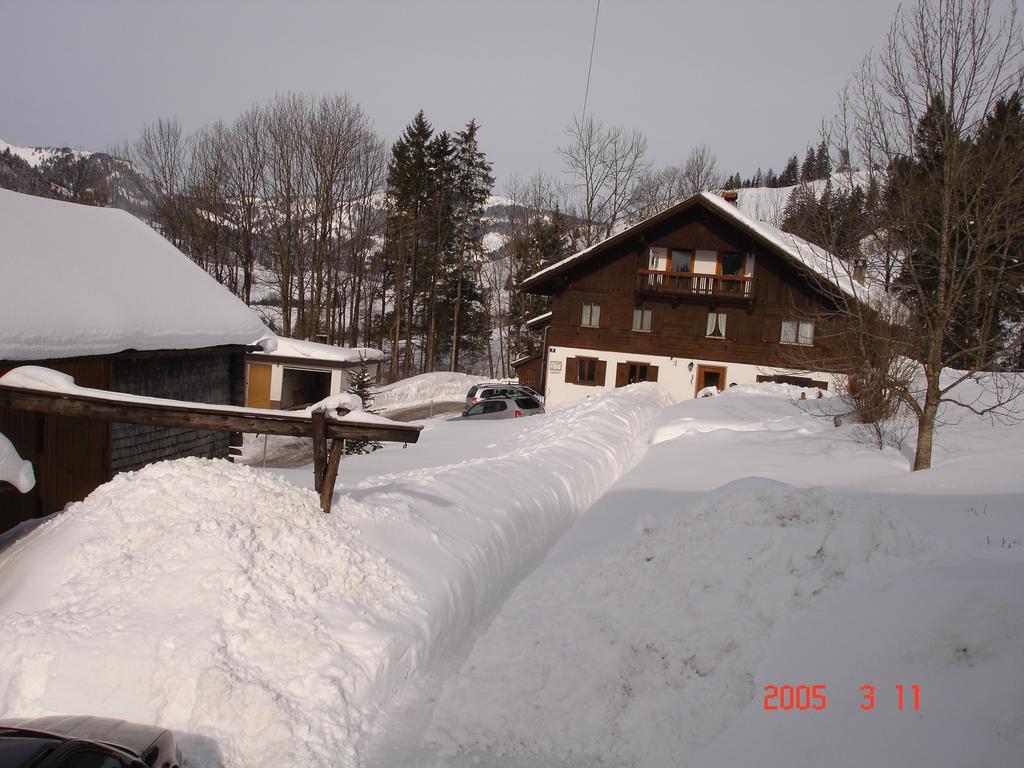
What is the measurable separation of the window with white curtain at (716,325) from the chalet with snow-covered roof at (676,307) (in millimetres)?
48

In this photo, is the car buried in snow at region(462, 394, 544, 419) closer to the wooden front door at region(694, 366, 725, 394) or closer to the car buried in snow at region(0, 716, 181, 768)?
the wooden front door at region(694, 366, 725, 394)

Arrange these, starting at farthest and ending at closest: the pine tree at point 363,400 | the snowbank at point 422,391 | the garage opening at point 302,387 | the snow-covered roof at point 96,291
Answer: the snowbank at point 422,391 → the garage opening at point 302,387 → the pine tree at point 363,400 → the snow-covered roof at point 96,291

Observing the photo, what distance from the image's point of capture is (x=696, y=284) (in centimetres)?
3188

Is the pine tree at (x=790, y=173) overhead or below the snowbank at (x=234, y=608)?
overhead

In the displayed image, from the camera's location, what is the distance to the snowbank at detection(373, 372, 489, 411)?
3500cm

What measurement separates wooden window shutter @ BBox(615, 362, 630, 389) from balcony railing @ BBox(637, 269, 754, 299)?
372 cm

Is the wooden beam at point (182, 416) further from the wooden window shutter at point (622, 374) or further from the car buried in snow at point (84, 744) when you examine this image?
the wooden window shutter at point (622, 374)

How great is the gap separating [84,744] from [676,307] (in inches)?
1226

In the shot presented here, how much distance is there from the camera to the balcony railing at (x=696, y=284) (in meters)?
31.3

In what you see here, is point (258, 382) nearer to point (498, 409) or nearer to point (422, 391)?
point (422, 391)

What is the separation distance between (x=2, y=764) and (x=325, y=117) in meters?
39.2

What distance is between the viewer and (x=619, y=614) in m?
6.34
